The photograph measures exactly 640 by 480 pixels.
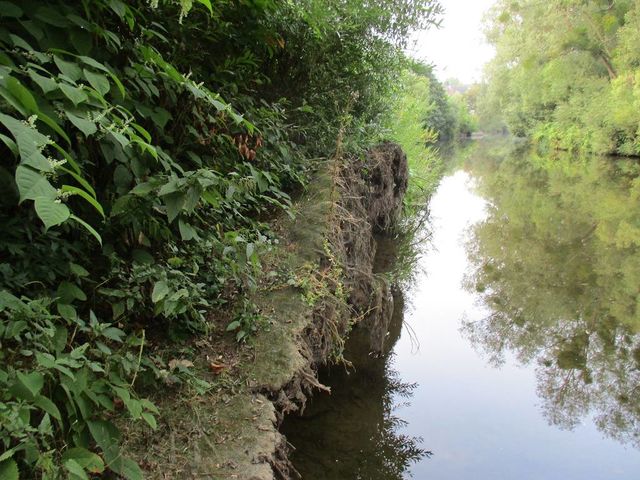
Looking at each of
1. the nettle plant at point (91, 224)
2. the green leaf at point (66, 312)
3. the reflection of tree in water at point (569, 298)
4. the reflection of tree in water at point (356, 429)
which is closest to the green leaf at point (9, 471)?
the nettle plant at point (91, 224)

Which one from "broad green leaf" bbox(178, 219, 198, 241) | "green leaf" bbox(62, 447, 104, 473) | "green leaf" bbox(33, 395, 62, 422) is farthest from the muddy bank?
"broad green leaf" bbox(178, 219, 198, 241)

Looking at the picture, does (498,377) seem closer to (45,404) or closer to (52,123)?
(45,404)

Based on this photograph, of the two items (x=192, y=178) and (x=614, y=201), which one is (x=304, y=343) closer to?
(x=192, y=178)

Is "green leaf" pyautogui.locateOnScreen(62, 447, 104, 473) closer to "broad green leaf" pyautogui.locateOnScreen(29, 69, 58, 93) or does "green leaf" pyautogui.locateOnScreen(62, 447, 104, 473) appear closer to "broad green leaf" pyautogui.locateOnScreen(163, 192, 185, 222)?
"broad green leaf" pyautogui.locateOnScreen(163, 192, 185, 222)

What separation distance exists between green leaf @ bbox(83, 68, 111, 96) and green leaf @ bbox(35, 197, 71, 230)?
0.62 m

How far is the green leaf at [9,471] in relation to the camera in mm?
1244

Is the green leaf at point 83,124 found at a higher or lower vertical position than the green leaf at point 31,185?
higher

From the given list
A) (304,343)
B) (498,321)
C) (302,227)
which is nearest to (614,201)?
(498,321)

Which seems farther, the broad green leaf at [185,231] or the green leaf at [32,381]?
the broad green leaf at [185,231]

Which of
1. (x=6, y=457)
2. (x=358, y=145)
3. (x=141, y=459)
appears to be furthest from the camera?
(x=358, y=145)

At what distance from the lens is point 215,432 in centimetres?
214

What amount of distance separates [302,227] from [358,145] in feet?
7.20

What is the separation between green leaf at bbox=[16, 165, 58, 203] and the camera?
1.18m

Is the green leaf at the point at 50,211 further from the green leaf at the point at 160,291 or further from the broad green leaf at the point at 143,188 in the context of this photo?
the green leaf at the point at 160,291
